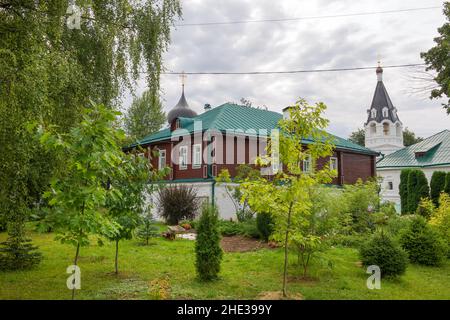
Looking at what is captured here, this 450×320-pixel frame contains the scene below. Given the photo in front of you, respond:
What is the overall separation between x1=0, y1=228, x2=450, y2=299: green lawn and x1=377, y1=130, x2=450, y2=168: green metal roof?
24.0m

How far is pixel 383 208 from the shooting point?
1114cm

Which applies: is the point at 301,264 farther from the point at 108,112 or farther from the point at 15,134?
the point at 15,134

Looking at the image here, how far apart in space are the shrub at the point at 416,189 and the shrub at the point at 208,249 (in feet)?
58.7

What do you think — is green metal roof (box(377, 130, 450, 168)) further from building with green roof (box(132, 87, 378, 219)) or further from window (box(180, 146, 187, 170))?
window (box(180, 146, 187, 170))

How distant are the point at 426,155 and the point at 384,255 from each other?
89.7 ft

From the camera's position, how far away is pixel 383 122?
1528 inches

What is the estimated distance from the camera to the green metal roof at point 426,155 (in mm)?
28913

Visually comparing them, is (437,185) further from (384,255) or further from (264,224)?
(384,255)

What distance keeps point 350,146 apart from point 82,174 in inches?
855

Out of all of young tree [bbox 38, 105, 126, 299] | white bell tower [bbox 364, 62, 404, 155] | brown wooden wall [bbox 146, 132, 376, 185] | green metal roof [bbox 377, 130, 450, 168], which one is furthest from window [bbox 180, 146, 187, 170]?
white bell tower [bbox 364, 62, 404, 155]

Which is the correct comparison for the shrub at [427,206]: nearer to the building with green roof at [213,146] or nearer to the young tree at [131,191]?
the building with green roof at [213,146]

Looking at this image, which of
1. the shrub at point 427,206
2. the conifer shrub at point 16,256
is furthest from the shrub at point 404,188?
the conifer shrub at point 16,256

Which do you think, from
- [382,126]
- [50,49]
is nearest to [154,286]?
[50,49]

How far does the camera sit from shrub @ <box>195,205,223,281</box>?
6.32 m
